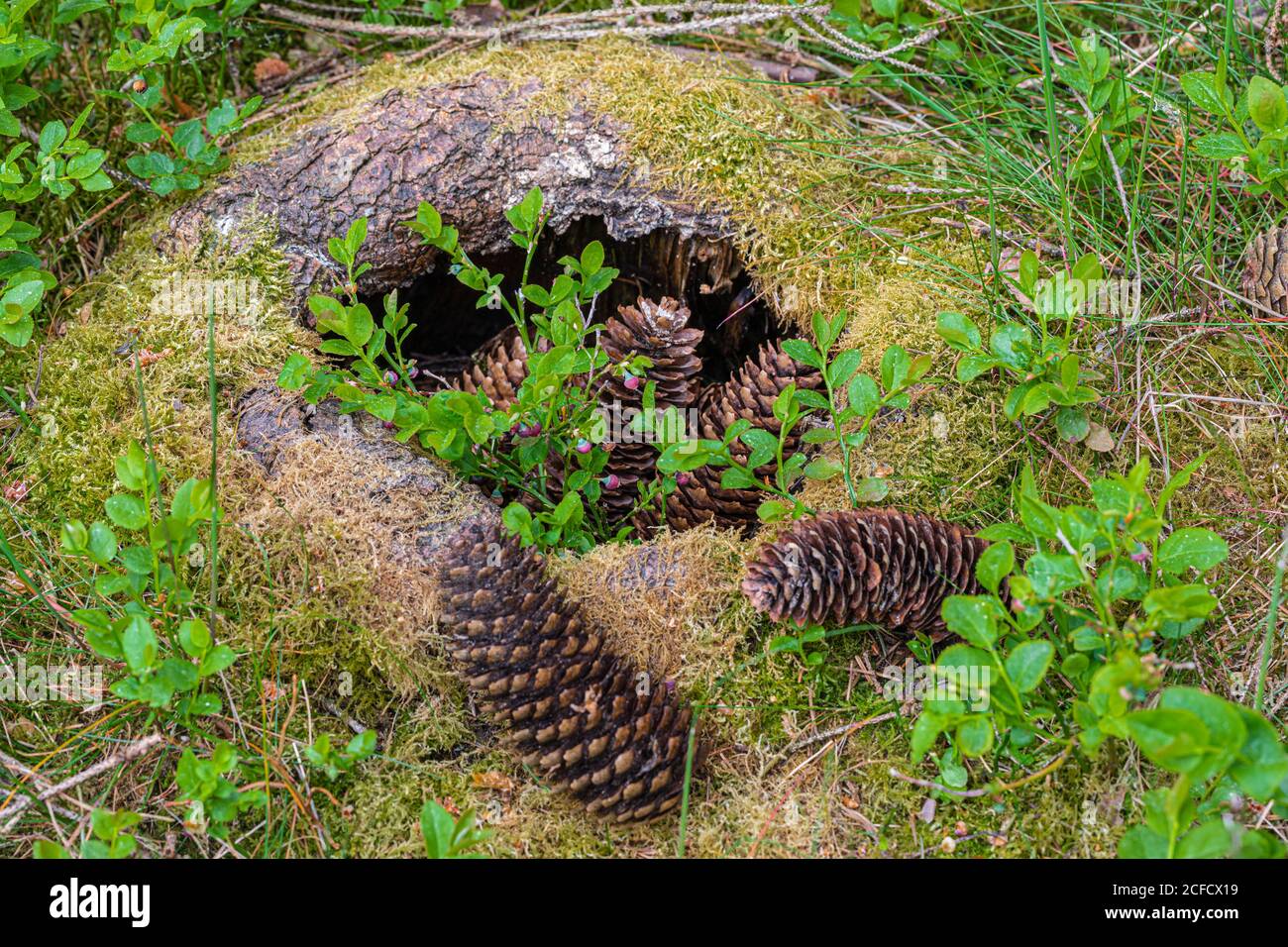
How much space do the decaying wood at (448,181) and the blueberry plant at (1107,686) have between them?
4.43 feet

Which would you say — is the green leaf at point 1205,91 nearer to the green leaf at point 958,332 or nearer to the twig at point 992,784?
the green leaf at point 958,332

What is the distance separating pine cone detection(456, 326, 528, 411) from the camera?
254 cm

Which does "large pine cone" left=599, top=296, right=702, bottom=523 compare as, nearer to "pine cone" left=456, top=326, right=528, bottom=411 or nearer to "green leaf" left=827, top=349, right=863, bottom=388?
"pine cone" left=456, top=326, right=528, bottom=411

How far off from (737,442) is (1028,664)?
974mm

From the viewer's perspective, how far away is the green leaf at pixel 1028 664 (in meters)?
1.63

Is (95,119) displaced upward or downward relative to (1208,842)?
upward

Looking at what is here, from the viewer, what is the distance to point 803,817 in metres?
1.93

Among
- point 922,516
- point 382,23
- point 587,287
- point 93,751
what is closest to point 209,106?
point 382,23

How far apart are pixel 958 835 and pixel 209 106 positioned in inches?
117

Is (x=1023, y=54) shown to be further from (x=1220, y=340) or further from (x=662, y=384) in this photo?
(x=662, y=384)

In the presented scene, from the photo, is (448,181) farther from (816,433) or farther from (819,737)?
(819,737)

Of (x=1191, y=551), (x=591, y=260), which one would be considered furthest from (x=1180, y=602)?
(x=591, y=260)

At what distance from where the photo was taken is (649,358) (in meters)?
2.45

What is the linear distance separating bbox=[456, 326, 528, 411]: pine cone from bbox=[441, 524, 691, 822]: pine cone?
2.10 ft
